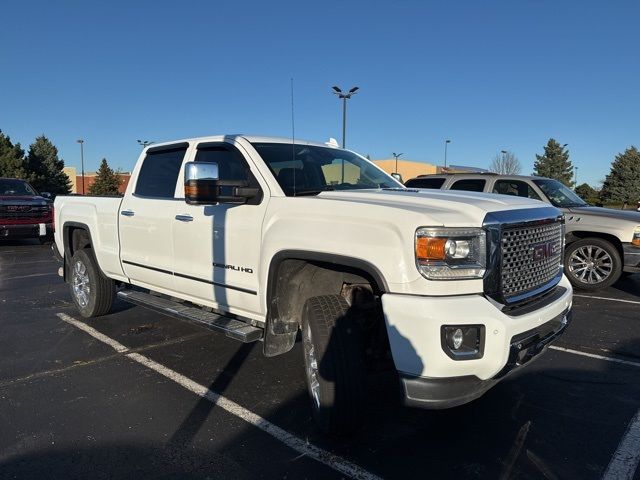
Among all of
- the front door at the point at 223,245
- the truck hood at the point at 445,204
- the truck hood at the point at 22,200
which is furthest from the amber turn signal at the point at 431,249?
the truck hood at the point at 22,200

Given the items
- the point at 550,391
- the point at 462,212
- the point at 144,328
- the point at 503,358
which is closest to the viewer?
the point at 503,358

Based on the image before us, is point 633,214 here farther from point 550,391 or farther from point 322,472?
point 322,472

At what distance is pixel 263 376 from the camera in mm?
4422

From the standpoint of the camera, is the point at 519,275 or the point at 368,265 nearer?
the point at 368,265

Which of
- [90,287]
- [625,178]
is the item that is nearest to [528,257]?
[90,287]

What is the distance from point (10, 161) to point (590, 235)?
3580 centimetres

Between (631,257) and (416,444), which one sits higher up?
(631,257)

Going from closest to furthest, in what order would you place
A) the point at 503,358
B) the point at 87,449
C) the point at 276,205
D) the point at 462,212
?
the point at 503,358, the point at 462,212, the point at 87,449, the point at 276,205

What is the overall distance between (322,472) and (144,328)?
11.8 feet

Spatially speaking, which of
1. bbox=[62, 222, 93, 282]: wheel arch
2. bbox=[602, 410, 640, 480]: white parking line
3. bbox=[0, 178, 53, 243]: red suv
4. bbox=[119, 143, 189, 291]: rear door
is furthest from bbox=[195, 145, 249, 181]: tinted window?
bbox=[0, 178, 53, 243]: red suv

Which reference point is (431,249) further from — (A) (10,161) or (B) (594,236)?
(A) (10,161)

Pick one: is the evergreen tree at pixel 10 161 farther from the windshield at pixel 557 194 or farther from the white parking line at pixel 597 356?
the white parking line at pixel 597 356

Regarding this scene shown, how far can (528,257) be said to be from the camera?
10.7 feet

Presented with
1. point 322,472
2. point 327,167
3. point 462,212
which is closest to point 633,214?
point 327,167
